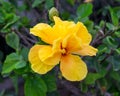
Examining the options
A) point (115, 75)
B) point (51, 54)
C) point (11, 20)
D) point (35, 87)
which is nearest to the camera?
point (51, 54)

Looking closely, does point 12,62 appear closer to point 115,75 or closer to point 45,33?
point 45,33

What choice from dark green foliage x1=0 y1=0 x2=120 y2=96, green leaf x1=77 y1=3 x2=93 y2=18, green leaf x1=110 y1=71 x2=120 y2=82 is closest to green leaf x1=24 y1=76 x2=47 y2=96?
dark green foliage x1=0 y1=0 x2=120 y2=96

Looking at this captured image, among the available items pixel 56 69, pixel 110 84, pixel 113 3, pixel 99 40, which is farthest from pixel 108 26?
pixel 113 3

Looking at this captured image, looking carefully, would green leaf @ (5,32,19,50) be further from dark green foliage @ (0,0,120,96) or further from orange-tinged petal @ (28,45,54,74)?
orange-tinged petal @ (28,45,54,74)

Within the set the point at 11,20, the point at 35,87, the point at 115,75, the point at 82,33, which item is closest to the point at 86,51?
the point at 82,33

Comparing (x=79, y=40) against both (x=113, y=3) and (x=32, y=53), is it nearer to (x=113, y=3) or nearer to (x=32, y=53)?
(x=32, y=53)
